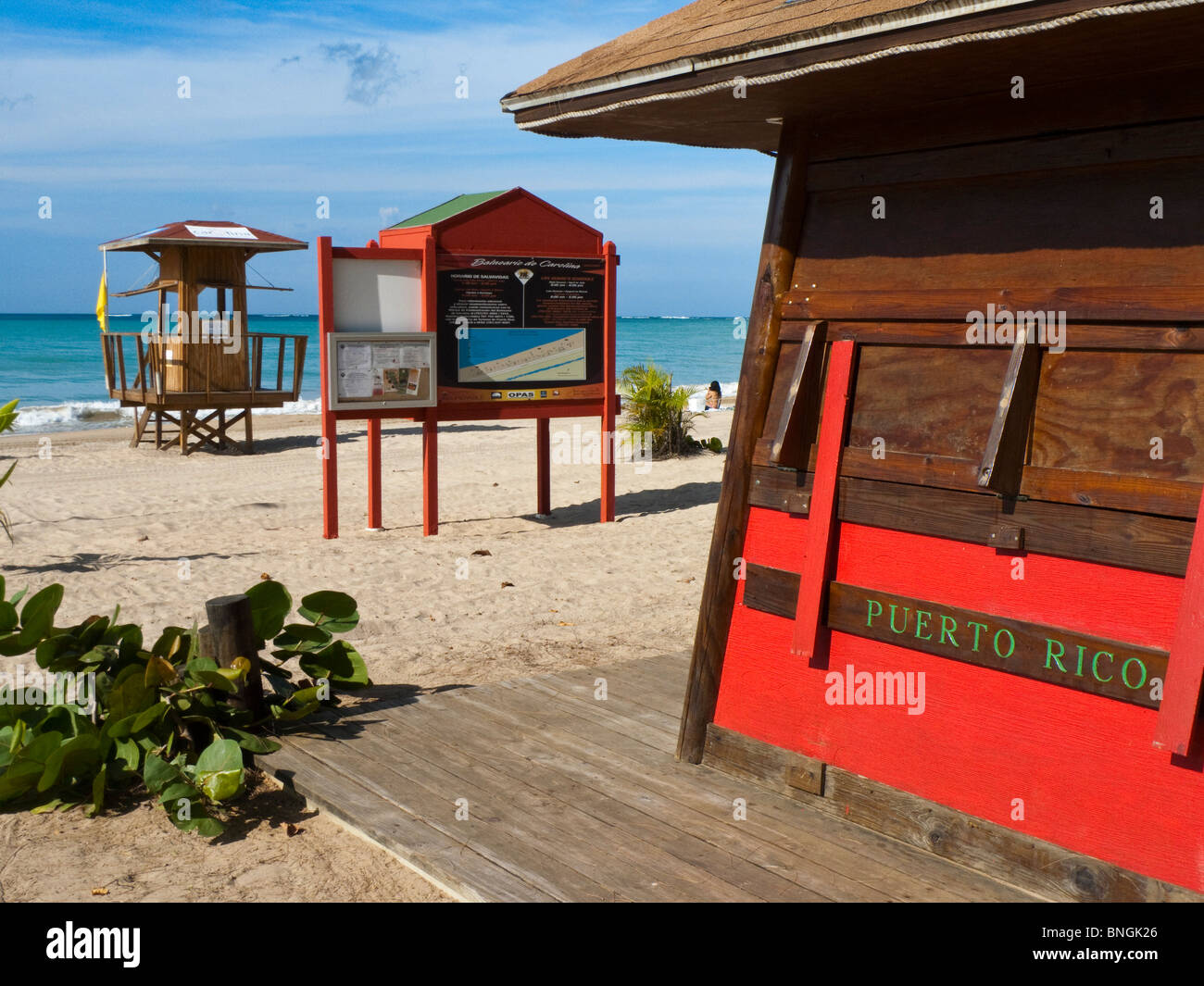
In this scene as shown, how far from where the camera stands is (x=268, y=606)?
5.16m

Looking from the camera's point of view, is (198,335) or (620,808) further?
(198,335)

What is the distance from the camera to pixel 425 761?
15.0ft

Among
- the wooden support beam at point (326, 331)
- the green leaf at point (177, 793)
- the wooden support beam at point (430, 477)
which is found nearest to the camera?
the green leaf at point (177, 793)

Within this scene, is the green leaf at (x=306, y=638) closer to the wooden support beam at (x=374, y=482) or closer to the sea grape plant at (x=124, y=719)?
the sea grape plant at (x=124, y=719)

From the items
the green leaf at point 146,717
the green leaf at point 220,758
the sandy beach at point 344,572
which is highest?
the green leaf at point 146,717

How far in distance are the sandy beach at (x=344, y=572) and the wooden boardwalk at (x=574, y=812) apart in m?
0.18

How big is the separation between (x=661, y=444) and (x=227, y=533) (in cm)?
715

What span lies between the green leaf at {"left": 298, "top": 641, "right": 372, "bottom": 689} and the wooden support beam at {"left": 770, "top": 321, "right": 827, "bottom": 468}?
237cm

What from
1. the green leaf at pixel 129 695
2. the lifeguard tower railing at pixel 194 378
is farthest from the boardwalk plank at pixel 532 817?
the lifeguard tower railing at pixel 194 378

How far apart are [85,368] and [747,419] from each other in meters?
54.2

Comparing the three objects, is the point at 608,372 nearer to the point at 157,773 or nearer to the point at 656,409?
the point at 656,409

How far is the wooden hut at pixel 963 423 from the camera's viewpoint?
3.08 meters
